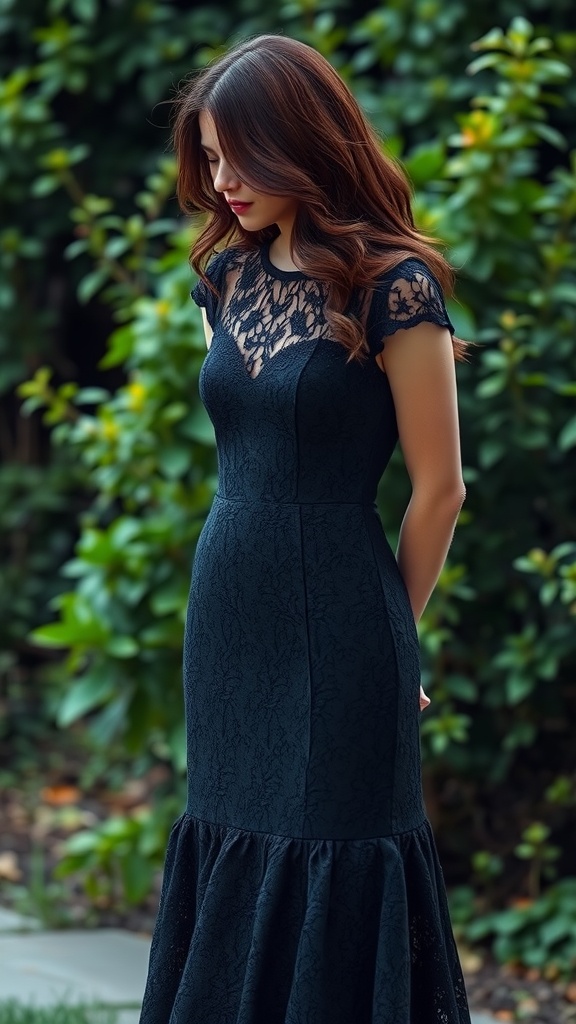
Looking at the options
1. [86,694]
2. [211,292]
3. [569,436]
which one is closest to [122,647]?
[86,694]

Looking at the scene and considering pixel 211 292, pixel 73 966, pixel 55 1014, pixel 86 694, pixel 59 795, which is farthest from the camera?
pixel 59 795

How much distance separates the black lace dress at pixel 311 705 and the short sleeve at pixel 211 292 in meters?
0.17

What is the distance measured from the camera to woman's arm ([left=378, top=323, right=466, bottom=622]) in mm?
2369

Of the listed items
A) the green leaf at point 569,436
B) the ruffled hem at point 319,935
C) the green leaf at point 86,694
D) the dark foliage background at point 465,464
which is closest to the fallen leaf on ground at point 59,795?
the dark foliage background at point 465,464

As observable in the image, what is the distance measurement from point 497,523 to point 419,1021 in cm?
166

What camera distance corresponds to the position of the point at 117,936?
411 centimetres

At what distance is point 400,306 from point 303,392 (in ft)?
0.64

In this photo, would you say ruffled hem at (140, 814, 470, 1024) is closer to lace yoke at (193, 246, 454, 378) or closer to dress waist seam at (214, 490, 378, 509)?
dress waist seam at (214, 490, 378, 509)

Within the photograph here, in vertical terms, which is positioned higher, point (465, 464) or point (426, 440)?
point (426, 440)

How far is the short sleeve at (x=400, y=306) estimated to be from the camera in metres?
2.35

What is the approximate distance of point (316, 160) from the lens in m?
2.40

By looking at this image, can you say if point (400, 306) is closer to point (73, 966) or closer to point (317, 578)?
point (317, 578)

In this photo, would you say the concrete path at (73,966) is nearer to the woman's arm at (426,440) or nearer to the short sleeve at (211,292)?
the woman's arm at (426,440)

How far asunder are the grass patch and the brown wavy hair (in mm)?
1739
